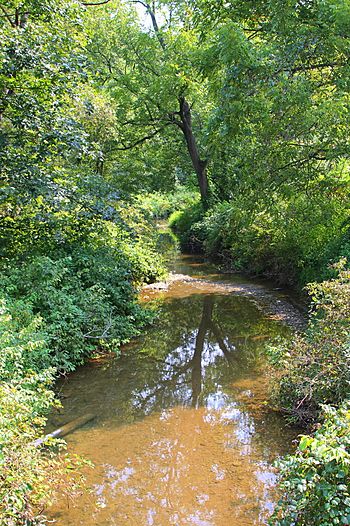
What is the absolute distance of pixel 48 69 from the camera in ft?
24.0

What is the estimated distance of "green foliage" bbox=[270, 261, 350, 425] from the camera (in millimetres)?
4844

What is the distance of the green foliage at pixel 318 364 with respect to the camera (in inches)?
191

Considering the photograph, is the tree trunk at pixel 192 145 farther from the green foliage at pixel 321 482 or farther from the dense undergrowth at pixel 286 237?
the green foliage at pixel 321 482

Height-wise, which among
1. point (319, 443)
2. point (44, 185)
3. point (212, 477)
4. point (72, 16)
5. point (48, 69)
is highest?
point (72, 16)

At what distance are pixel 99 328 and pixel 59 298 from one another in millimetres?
1003

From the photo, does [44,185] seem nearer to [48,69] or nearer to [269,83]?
[48,69]

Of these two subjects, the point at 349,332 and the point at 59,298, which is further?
the point at 59,298

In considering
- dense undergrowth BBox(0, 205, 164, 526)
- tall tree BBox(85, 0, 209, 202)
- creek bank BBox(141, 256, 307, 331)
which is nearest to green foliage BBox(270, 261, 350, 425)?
dense undergrowth BBox(0, 205, 164, 526)

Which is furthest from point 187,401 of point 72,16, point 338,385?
point 72,16

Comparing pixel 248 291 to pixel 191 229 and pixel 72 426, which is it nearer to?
pixel 72 426

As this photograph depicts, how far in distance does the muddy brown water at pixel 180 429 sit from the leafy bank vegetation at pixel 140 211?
1.45 feet

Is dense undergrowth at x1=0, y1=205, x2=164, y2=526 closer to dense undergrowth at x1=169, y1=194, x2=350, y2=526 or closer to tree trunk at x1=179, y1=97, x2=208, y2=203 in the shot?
dense undergrowth at x1=169, y1=194, x2=350, y2=526

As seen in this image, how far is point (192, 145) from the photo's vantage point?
19.5 metres

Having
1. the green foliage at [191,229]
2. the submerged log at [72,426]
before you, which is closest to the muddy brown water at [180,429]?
the submerged log at [72,426]
